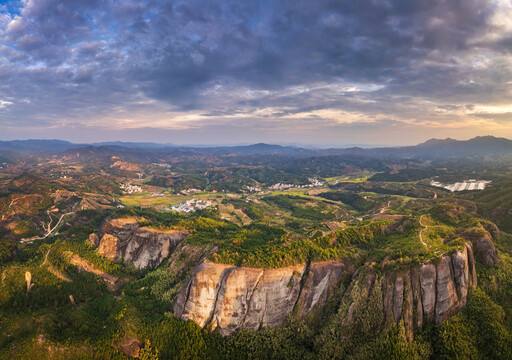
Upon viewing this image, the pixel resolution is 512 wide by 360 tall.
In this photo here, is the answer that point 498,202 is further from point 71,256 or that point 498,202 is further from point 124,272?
point 71,256

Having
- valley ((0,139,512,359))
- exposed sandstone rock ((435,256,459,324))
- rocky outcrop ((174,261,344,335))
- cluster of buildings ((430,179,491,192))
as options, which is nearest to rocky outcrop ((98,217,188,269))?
valley ((0,139,512,359))

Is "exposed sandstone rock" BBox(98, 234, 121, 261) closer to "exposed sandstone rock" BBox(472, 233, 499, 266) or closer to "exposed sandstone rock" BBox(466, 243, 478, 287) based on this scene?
"exposed sandstone rock" BBox(466, 243, 478, 287)

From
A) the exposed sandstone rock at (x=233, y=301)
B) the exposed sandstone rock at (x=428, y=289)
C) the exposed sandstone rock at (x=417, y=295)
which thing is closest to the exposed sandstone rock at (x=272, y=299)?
the exposed sandstone rock at (x=233, y=301)

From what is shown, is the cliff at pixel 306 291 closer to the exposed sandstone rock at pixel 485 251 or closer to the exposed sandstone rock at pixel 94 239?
the exposed sandstone rock at pixel 485 251

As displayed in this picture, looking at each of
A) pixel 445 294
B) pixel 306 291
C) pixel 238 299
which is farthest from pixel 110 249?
pixel 445 294

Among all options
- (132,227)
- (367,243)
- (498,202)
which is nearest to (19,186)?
(132,227)
